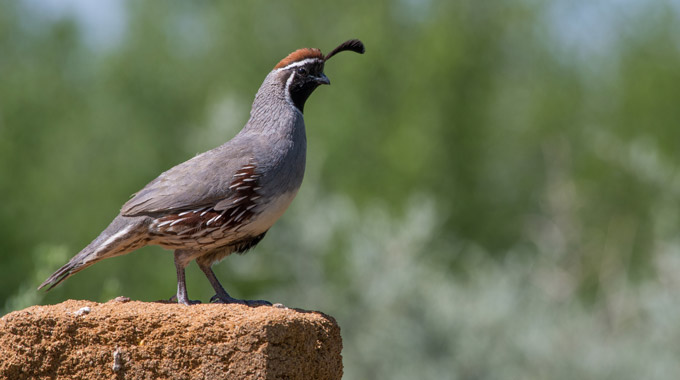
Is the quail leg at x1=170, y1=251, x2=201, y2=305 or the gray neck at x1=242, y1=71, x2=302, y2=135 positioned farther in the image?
the gray neck at x1=242, y1=71, x2=302, y2=135

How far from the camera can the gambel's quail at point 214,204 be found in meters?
4.39

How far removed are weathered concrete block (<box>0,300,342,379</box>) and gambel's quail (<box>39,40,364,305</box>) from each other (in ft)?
2.04

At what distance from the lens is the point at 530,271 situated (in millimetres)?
13070

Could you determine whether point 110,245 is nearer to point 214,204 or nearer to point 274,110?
point 214,204

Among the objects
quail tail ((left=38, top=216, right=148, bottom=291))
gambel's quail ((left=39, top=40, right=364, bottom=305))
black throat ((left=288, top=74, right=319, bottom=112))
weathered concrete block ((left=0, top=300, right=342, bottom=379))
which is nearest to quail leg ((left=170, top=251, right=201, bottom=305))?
gambel's quail ((left=39, top=40, right=364, bottom=305))

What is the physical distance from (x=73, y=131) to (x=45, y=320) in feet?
70.0

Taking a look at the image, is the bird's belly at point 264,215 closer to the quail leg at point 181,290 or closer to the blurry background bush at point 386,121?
the quail leg at point 181,290

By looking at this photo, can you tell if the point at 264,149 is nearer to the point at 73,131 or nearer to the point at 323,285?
the point at 323,285

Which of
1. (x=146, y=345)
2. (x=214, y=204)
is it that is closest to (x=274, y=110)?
(x=214, y=204)

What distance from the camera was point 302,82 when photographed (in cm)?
489

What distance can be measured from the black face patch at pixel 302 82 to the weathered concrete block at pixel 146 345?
1.57m

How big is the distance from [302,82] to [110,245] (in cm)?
133

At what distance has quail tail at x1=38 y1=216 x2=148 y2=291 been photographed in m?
4.35

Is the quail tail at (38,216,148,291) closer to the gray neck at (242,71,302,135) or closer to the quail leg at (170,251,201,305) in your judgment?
the quail leg at (170,251,201,305)
